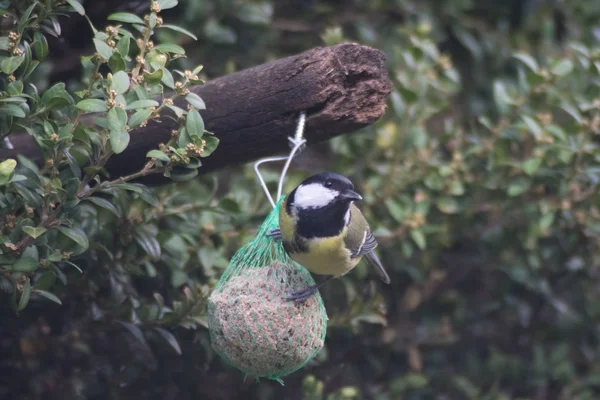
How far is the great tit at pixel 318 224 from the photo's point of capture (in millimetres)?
2398

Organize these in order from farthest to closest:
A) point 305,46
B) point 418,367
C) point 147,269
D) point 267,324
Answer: point 305,46
point 418,367
point 147,269
point 267,324

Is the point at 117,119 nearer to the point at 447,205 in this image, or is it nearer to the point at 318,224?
the point at 318,224

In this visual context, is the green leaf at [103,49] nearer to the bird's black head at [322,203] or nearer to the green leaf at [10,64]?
the green leaf at [10,64]

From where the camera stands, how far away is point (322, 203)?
2.44 m

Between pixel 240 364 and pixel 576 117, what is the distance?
2109mm

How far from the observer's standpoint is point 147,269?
9.43ft

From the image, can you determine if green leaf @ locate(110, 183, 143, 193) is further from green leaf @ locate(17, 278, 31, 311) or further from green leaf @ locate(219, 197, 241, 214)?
green leaf @ locate(219, 197, 241, 214)

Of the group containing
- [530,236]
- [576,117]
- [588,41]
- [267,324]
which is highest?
[267,324]

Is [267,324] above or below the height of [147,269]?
above

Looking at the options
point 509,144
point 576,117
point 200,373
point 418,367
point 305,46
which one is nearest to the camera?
point 200,373

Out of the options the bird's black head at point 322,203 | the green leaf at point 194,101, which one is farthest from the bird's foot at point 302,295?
the green leaf at point 194,101

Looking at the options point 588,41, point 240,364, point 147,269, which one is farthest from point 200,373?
point 588,41

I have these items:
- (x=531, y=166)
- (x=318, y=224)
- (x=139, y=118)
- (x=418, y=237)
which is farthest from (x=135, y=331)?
(x=531, y=166)

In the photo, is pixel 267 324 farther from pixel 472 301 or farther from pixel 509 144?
pixel 472 301
